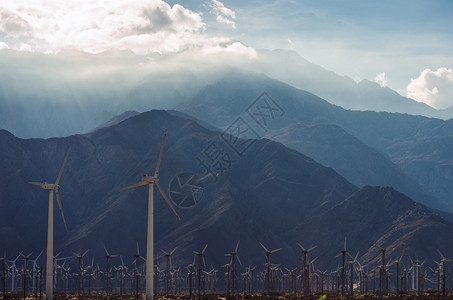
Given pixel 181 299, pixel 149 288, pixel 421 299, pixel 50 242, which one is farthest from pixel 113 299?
pixel 421 299

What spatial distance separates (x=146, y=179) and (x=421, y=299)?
63.5m

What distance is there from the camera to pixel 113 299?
541 ft

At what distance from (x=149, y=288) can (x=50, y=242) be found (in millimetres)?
32119

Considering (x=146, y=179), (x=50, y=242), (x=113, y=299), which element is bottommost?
(x=113, y=299)

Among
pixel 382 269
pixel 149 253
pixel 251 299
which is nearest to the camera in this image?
pixel 149 253

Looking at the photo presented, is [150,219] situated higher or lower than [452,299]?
higher

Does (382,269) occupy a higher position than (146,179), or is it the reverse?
(146,179)

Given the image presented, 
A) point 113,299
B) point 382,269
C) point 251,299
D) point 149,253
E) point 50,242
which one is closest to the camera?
point 149,253

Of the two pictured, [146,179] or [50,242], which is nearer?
[146,179]

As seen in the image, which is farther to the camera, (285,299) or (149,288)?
(285,299)

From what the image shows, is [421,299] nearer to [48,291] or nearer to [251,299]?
[251,299]

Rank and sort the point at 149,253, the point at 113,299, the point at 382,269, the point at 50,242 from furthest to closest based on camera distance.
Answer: the point at 382,269 → the point at 113,299 → the point at 50,242 → the point at 149,253

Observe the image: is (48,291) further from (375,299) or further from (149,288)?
(375,299)

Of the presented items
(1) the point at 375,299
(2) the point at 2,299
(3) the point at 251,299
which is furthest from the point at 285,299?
(2) the point at 2,299
